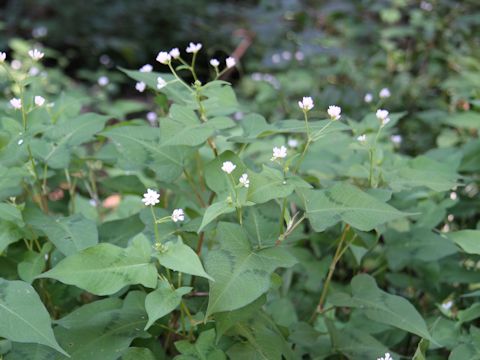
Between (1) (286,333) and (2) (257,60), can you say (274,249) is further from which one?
(2) (257,60)

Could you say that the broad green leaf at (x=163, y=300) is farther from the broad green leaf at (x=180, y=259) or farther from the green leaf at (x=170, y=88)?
the green leaf at (x=170, y=88)

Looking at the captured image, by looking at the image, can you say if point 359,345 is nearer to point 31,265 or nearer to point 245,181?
point 245,181

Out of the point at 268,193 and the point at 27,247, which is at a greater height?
the point at 268,193

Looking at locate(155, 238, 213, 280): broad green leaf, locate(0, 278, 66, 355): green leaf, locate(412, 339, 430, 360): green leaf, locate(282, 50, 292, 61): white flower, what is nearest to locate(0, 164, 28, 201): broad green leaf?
locate(0, 278, 66, 355): green leaf

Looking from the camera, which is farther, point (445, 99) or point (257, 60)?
point (257, 60)

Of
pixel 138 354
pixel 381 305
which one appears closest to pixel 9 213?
pixel 138 354

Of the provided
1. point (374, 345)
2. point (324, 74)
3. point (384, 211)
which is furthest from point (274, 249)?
point (324, 74)

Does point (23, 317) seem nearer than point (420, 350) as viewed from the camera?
Yes
